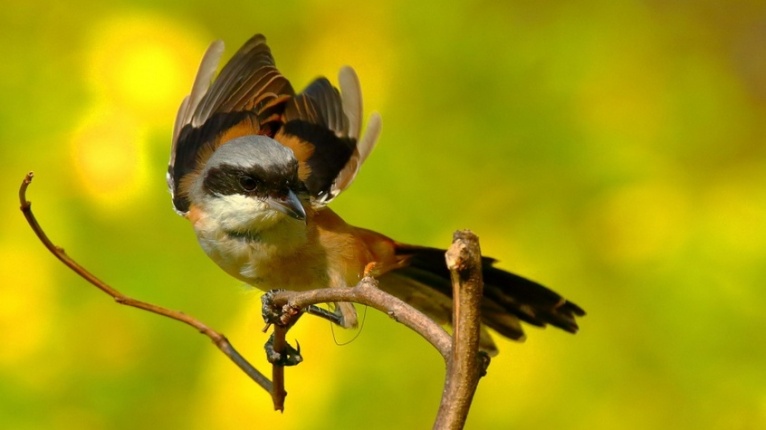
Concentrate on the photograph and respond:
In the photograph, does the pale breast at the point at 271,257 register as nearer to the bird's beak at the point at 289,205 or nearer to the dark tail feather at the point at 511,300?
the bird's beak at the point at 289,205

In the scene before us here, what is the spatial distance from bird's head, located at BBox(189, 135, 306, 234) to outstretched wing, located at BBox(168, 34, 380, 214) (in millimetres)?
238

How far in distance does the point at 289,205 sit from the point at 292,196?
0.04 meters

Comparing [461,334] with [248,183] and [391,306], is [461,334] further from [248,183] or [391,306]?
[248,183]

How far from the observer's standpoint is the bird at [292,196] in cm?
296

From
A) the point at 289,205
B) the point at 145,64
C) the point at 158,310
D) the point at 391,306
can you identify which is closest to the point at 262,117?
the point at 289,205

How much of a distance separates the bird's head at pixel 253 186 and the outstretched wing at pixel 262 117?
24 centimetres

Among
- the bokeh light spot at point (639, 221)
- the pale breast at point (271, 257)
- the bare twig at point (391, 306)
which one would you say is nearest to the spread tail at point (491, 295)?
the pale breast at point (271, 257)

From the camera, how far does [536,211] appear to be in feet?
12.8

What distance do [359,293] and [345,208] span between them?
7.68 feet

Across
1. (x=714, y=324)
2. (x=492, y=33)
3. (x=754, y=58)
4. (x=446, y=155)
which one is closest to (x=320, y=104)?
(x=446, y=155)

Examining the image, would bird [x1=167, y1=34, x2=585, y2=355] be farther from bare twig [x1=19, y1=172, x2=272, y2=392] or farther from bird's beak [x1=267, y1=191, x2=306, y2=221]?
bare twig [x1=19, y1=172, x2=272, y2=392]

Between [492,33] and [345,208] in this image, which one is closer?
[345,208]

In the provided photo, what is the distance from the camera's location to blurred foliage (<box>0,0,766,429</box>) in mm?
3576

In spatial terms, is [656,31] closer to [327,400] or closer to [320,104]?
[320,104]
